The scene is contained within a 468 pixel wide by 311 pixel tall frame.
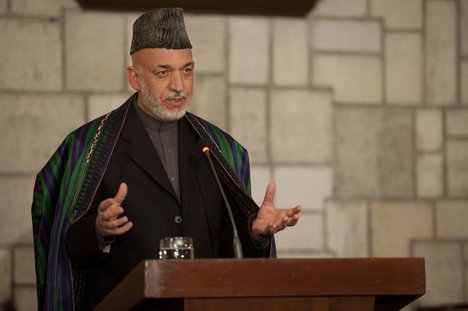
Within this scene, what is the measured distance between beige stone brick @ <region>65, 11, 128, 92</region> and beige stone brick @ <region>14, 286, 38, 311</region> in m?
0.98

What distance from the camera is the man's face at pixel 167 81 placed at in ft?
11.3

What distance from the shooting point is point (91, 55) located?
4.70m

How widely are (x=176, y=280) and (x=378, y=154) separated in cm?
284

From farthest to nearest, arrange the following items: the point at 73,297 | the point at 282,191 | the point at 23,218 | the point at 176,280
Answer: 1. the point at 282,191
2. the point at 23,218
3. the point at 73,297
4. the point at 176,280

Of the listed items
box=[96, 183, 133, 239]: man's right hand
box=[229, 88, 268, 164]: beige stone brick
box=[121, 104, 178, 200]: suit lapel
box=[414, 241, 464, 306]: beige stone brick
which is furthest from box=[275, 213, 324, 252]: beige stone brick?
box=[96, 183, 133, 239]: man's right hand

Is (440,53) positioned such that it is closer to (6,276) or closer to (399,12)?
(399,12)

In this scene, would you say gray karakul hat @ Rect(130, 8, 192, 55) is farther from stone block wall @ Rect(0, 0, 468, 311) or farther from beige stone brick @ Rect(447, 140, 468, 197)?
beige stone brick @ Rect(447, 140, 468, 197)

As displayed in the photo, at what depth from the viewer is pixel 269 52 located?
4930 millimetres

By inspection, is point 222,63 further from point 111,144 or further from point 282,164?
point 111,144

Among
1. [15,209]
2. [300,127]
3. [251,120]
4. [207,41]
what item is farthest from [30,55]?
[300,127]

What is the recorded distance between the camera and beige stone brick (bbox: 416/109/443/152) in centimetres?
511

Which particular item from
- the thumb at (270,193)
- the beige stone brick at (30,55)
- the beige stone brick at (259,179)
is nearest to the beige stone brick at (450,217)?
the beige stone brick at (259,179)

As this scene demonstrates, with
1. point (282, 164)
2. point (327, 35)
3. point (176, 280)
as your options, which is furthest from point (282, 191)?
point (176, 280)

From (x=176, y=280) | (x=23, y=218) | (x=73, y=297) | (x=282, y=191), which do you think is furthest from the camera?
(x=282, y=191)
